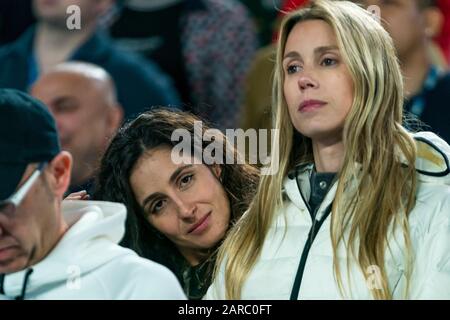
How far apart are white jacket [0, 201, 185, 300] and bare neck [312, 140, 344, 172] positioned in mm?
406

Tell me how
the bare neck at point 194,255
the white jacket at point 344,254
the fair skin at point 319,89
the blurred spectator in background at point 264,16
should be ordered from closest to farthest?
the white jacket at point 344,254, the fair skin at point 319,89, the bare neck at point 194,255, the blurred spectator in background at point 264,16

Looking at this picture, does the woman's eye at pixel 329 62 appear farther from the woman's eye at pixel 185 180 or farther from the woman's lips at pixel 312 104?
the woman's eye at pixel 185 180

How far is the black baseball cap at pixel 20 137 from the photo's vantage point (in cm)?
248

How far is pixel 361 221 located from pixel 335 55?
0.36 meters

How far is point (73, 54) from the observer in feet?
11.0

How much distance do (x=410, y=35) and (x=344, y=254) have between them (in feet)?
3.50

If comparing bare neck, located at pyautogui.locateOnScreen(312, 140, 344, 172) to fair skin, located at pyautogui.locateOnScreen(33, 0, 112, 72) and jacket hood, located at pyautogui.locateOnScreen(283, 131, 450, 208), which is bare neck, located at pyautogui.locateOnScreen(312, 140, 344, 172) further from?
fair skin, located at pyautogui.locateOnScreen(33, 0, 112, 72)

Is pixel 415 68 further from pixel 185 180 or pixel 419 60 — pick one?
pixel 185 180

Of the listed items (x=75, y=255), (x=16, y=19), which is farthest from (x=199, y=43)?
(x=75, y=255)

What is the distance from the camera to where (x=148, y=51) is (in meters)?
3.30

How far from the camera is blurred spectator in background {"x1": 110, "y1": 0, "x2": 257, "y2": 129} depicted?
3295 millimetres

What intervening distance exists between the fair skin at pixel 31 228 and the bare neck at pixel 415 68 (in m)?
1.10

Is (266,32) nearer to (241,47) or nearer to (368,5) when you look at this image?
(241,47)

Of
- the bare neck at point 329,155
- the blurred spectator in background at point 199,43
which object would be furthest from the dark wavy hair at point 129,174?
the blurred spectator in background at point 199,43
